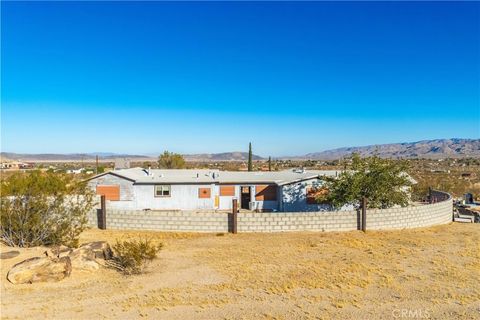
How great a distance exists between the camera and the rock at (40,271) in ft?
38.9

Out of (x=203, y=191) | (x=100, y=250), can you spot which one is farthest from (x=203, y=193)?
(x=100, y=250)

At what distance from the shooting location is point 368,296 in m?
11.3

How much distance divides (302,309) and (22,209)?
1263 cm

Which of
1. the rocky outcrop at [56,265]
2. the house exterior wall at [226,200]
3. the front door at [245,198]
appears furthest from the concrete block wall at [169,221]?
the front door at [245,198]

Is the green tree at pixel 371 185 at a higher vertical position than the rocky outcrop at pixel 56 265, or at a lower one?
higher

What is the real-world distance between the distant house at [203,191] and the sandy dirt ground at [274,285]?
37.1 ft

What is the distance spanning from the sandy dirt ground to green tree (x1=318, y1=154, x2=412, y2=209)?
561 centimetres

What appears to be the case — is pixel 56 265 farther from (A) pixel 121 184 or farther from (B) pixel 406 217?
(B) pixel 406 217

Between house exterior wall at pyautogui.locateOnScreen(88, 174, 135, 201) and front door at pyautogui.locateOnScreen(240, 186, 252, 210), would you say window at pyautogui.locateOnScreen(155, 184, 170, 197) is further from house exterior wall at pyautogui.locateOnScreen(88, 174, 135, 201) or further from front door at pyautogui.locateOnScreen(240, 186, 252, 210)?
front door at pyautogui.locateOnScreen(240, 186, 252, 210)

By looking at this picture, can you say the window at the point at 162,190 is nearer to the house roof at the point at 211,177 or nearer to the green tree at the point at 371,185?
the house roof at the point at 211,177

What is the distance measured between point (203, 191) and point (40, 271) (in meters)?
18.5

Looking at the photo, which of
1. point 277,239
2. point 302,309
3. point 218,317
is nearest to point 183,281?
point 218,317

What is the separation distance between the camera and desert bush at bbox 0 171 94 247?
52.1ft

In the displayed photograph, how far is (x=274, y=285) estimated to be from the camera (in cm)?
1214
